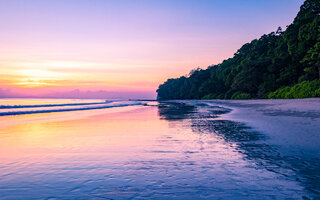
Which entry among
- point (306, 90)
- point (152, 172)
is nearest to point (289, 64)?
point (306, 90)

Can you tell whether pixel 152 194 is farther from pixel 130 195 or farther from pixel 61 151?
pixel 61 151

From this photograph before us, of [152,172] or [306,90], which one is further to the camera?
[306,90]

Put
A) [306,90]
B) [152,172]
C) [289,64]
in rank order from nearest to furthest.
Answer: [152,172] < [306,90] < [289,64]

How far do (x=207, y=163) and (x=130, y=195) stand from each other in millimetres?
2175

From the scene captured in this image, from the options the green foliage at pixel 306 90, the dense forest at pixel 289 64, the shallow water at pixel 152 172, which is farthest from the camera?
the dense forest at pixel 289 64

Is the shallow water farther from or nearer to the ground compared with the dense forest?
nearer to the ground

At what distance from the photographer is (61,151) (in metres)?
6.47

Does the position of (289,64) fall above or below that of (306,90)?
above

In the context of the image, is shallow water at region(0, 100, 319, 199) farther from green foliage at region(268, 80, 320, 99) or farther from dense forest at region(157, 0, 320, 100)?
dense forest at region(157, 0, 320, 100)

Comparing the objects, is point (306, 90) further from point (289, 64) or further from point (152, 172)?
point (152, 172)

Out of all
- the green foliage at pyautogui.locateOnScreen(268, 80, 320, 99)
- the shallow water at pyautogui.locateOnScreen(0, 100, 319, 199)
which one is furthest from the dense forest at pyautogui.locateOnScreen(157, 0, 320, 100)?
the shallow water at pyautogui.locateOnScreen(0, 100, 319, 199)

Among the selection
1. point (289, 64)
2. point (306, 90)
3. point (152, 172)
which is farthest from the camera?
point (289, 64)

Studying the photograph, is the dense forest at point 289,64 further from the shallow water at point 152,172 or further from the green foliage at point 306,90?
the shallow water at point 152,172

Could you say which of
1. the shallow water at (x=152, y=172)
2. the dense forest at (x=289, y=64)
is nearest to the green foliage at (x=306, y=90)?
the dense forest at (x=289, y=64)
